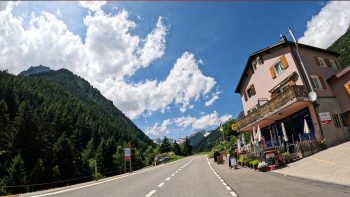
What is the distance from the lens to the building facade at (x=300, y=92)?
24.9 m

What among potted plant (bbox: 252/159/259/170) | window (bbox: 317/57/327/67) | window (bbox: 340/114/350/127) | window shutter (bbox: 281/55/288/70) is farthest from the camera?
window (bbox: 317/57/327/67)

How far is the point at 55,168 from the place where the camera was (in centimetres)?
5016

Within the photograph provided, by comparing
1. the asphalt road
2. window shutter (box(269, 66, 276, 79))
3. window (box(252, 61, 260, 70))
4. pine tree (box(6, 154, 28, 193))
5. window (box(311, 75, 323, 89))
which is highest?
window (box(252, 61, 260, 70))

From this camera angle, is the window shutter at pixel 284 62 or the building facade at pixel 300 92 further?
the window shutter at pixel 284 62

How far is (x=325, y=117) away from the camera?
81.9ft

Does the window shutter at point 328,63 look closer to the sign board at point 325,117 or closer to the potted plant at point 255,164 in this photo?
the sign board at point 325,117

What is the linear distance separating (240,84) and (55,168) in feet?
113

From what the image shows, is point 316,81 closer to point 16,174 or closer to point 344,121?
point 344,121

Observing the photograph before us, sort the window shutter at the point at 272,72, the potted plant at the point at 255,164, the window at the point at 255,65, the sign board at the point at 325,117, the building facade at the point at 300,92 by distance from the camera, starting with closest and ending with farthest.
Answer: the potted plant at the point at 255,164 → the sign board at the point at 325,117 → the building facade at the point at 300,92 → the window shutter at the point at 272,72 → the window at the point at 255,65

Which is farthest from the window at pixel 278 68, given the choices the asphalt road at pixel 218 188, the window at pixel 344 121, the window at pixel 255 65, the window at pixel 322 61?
the asphalt road at pixel 218 188

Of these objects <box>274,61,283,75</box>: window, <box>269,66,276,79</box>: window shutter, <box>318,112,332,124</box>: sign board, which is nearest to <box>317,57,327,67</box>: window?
<box>274,61,283,75</box>: window

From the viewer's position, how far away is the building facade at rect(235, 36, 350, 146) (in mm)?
24875

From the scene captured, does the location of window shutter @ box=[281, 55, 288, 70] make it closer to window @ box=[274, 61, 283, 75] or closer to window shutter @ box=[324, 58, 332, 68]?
window @ box=[274, 61, 283, 75]

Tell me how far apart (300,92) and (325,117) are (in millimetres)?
3188
